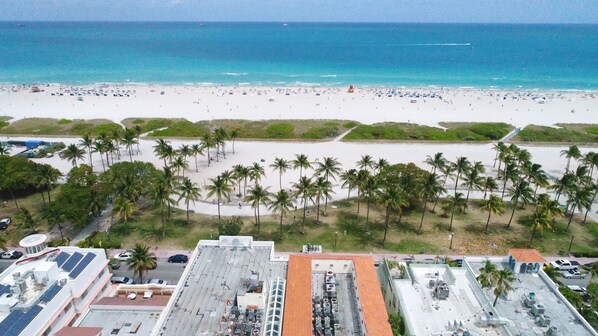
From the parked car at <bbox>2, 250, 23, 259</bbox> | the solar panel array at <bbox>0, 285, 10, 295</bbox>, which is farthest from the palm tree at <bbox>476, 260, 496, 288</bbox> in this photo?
the parked car at <bbox>2, 250, 23, 259</bbox>

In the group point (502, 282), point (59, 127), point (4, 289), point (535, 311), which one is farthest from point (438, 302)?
point (59, 127)

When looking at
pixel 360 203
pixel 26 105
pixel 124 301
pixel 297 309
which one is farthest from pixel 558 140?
pixel 26 105

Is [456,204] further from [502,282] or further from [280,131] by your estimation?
[280,131]

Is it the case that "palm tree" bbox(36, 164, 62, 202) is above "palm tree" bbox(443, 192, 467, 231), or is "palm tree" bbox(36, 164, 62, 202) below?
above

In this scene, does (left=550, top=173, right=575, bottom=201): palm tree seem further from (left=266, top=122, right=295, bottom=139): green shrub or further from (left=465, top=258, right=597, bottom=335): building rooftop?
(left=266, top=122, right=295, bottom=139): green shrub

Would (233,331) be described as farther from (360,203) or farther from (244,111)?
(244,111)

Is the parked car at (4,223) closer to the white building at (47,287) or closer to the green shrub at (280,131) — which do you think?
→ the white building at (47,287)

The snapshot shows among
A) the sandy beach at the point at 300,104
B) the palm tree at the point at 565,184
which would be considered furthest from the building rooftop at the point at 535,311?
the sandy beach at the point at 300,104
